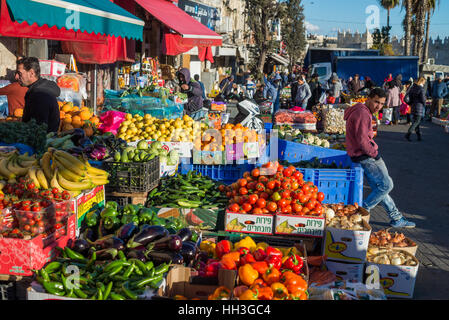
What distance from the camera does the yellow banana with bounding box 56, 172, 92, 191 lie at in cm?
474

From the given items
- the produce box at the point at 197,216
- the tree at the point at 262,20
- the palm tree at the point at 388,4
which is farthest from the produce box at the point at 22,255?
the palm tree at the point at 388,4

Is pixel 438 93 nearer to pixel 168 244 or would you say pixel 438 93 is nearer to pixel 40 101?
pixel 40 101

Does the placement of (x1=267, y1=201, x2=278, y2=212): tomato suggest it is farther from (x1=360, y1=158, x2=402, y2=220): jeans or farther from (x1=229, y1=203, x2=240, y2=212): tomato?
(x1=360, y1=158, x2=402, y2=220): jeans

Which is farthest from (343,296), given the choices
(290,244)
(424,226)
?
(424,226)

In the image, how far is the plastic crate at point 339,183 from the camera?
6.45 metres

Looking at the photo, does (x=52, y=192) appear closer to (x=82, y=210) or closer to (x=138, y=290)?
(x=82, y=210)

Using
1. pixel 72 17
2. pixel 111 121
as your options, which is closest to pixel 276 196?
pixel 72 17

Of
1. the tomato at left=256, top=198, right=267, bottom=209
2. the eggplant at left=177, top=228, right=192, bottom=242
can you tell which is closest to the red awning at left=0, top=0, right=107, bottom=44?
the eggplant at left=177, top=228, right=192, bottom=242

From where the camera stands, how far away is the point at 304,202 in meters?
5.25

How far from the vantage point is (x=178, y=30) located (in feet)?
41.7

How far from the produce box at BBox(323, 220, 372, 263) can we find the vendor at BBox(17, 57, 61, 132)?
3.79 m

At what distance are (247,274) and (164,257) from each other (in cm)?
79

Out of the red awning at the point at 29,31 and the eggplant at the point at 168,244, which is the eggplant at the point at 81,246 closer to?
the eggplant at the point at 168,244
